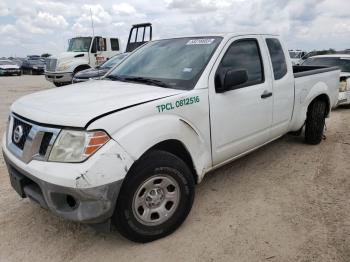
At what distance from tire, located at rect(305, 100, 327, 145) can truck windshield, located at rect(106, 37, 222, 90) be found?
252cm

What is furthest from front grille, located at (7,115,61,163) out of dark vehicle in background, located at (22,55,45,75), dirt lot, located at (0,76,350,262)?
dark vehicle in background, located at (22,55,45,75)

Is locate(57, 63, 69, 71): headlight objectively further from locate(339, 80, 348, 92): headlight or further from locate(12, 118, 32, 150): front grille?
locate(12, 118, 32, 150): front grille

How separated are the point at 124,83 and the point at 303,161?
292 cm

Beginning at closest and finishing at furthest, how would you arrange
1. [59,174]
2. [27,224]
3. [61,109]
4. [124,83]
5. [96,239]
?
[59,174] → [61,109] → [96,239] → [27,224] → [124,83]

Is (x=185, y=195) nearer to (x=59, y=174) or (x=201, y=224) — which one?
(x=201, y=224)

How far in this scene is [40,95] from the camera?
131 inches

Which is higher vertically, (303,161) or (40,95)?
(40,95)

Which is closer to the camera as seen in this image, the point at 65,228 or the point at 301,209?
the point at 65,228

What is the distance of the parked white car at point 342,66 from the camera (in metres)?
9.26

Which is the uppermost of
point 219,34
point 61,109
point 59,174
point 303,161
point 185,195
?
point 219,34

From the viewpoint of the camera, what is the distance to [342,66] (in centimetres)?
988

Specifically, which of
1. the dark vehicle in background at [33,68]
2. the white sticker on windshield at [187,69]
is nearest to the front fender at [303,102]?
the white sticker on windshield at [187,69]

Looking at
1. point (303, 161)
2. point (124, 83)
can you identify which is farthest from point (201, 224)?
point (303, 161)

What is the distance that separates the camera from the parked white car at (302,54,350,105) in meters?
9.26
